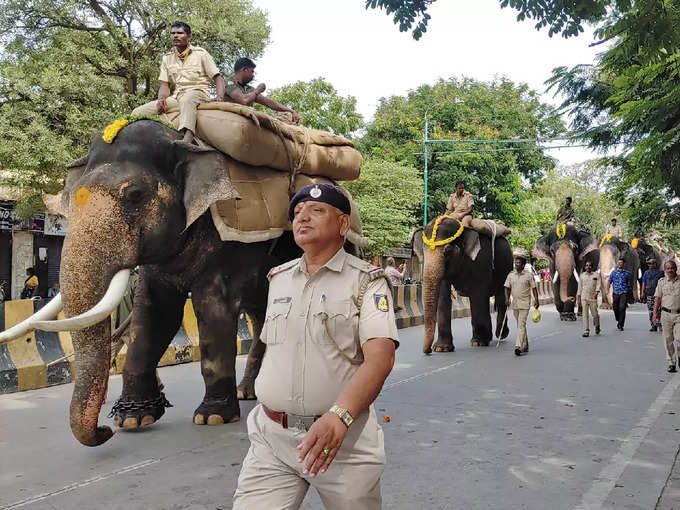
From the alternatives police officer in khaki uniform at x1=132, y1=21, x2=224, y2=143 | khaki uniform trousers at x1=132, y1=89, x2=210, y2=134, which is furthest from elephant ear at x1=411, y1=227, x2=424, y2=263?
khaki uniform trousers at x1=132, y1=89, x2=210, y2=134

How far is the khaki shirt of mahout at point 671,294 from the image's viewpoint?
10.2 meters

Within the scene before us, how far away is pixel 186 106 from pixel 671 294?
7.24 m

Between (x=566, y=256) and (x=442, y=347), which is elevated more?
(x=566, y=256)

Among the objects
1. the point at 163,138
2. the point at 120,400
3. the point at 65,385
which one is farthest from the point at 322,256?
the point at 65,385

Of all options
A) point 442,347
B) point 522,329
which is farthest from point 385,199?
point 522,329

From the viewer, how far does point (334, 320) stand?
9.48 ft

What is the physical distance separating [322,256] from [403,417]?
4.19 metres

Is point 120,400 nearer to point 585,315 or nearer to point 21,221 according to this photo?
point 585,315

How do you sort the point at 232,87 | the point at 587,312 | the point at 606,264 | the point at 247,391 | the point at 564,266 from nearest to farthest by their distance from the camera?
1. the point at 232,87
2. the point at 247,391
3. the point at 587,312
4. the point at 564,266
5. the point at 606,264

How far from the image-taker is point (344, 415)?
2.57m

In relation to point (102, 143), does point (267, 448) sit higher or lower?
lower

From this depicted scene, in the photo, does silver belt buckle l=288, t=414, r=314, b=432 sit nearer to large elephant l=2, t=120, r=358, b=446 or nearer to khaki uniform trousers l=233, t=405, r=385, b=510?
khaki uniform trousers l=233, t=405, r=385, b=510

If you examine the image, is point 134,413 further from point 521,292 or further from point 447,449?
point 521,292

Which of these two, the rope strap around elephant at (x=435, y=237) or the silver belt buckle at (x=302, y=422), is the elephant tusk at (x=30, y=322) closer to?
the silver belt buckle at (x=302, y=422)
